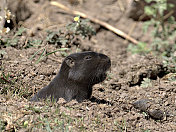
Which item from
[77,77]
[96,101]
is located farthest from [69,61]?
[96,101]

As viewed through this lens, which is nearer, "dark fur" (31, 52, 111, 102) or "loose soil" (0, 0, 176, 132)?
"loose soil" (0, 0, 176, 132)

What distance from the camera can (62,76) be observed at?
4523 millimetres

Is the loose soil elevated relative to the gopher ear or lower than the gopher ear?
lower

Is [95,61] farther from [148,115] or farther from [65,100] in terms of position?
[148,115]

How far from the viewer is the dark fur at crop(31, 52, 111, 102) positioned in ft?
14.7

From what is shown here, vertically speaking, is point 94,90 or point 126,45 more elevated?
point 126,45

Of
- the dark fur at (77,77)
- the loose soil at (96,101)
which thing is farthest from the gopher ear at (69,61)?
the loose soil at (96,101)

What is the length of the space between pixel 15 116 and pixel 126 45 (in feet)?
19.1

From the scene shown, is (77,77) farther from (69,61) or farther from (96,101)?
(96,101)

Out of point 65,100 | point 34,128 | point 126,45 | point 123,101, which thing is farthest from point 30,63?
point 126,45

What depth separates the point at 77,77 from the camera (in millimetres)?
4480

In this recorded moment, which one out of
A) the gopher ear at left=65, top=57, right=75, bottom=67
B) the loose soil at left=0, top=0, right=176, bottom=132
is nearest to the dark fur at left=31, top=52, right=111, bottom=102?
the gopher ear at left=65, top=57, right=75, bottom=67

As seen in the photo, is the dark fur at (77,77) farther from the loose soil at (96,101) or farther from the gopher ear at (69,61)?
the loose soil at (96,101)

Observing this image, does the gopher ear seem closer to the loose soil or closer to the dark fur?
the dark fur
